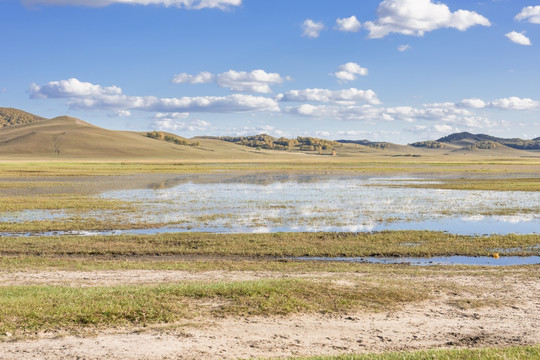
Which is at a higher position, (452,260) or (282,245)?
(282,245)

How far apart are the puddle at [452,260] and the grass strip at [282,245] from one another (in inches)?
20.7

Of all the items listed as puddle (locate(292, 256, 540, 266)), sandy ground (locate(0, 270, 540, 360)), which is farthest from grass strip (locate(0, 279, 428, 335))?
puddle (locate(292, 256, 540, 266))

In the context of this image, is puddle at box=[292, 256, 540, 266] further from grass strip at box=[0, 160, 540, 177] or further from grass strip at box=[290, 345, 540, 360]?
grass strip at box=[0, 160, 540, 177]

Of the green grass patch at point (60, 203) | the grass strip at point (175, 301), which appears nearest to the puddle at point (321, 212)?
the green grass patch at point (60, 203)

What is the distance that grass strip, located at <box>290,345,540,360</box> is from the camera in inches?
384

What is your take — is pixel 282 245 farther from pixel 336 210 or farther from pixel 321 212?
pixel 336 210

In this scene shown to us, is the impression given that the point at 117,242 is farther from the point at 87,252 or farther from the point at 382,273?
the point at 382,273

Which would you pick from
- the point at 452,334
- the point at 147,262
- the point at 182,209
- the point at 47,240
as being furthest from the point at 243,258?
the point at 182,209

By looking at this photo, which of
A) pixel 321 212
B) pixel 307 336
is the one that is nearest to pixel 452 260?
pixel 307 336

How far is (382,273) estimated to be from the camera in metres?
18.6

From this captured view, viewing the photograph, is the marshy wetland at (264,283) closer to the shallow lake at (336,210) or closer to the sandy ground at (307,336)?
the sandy ground at (307,336)

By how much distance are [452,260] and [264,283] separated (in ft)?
36.3

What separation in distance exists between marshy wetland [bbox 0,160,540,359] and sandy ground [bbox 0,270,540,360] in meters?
0.05

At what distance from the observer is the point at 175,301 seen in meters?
13.5
